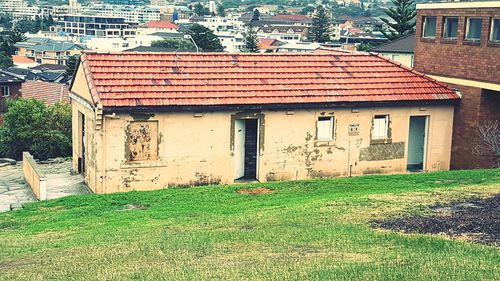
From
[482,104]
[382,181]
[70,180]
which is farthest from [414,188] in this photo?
[70,180]

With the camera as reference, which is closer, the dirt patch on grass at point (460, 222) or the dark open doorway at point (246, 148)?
the dirt patch on grass at point (460, 222)

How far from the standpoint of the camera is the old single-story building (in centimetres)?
1897

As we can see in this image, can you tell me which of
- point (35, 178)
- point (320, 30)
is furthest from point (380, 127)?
point (320, 30)

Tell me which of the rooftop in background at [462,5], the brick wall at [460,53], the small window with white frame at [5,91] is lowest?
the small window with white frame at [5,91]

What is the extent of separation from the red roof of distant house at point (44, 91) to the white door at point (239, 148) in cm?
3840

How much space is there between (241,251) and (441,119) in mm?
13283

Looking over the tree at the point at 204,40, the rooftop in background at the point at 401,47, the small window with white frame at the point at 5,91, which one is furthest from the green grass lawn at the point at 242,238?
the tree at the point at 204,40

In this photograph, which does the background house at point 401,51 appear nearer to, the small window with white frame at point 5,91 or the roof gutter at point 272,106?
the roof gutter at point 272,106

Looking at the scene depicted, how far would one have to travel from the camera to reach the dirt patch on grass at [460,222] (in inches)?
441

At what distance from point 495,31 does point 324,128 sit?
18.5 feet

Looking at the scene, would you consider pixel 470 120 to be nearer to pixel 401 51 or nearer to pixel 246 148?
pixel 246 148

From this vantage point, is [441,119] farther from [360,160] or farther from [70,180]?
[70,180]

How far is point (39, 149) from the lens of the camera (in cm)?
2766

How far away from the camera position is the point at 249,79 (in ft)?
68.6
